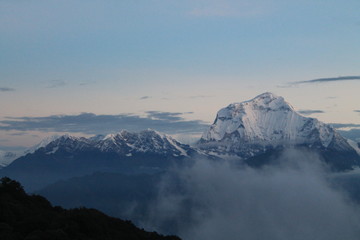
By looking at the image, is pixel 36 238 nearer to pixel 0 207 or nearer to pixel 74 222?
pixel 74 222

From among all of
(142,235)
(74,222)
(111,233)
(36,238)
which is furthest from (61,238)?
(142,235)

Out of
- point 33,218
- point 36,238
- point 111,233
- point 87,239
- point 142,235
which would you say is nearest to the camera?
point 36,238

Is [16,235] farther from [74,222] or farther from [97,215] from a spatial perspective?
[97,215]

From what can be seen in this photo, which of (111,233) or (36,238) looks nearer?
(36,238)

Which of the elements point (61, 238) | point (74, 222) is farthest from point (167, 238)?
point (61, 238)

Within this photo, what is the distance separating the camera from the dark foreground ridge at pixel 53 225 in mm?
96681

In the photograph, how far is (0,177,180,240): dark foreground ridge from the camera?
96.7 meters

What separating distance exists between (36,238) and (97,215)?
2769 centimetres

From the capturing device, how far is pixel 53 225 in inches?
4045

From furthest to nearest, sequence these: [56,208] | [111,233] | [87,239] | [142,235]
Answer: [56,208]
[142,235]
[111,233]
[87,239]

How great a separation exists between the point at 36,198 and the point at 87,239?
40278 mm

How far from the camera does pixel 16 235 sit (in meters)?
96.4

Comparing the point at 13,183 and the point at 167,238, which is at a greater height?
the point at 13,183

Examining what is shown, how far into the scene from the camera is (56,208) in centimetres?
13225
